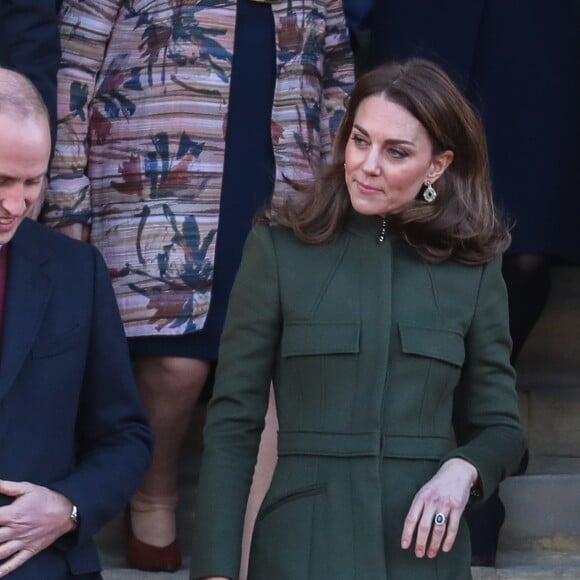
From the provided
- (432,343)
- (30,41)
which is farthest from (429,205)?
(30,41)

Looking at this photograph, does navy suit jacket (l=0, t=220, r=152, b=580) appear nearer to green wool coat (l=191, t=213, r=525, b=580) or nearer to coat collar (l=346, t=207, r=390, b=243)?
green wool coat (l=191, t=213, r=525, b=580)

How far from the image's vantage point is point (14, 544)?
2.84 metres

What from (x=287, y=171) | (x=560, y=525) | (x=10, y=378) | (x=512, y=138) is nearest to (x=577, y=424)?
(x=560, y=525)

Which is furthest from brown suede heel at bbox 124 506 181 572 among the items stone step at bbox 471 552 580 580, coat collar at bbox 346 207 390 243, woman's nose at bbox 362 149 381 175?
woman's nose at bbox 362 149 381 175

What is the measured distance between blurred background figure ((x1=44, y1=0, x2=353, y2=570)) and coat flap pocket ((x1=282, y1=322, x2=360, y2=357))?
0.94 m

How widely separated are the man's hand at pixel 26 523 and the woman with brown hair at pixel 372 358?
26 cm

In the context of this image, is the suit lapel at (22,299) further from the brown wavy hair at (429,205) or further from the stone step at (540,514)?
the stone step at (540,514)

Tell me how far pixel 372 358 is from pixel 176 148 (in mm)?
1130

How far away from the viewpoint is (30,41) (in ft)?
12.2

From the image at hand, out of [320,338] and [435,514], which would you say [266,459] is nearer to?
[320,338]

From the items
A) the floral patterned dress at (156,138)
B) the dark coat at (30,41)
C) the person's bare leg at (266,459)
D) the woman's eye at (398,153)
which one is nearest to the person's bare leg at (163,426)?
the floral patterned dress at (156,138)

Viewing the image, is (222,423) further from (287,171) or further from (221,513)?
(287,171)

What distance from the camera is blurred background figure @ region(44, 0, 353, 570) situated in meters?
3.92

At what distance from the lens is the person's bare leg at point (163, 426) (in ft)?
13.2
